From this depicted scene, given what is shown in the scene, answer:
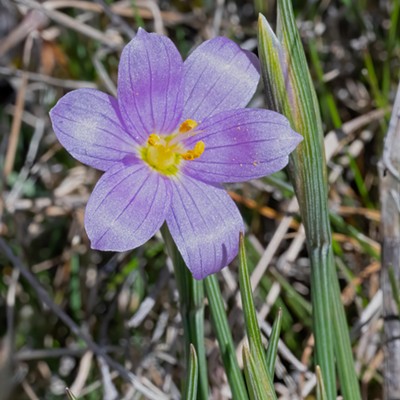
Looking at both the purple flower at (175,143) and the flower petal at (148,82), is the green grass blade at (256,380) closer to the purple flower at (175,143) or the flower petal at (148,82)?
the purple flower at (175,143)

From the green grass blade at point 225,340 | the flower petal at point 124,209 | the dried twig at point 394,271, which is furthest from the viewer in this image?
the dried twig at point 394,271

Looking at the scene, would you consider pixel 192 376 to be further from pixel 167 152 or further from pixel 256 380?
pixel 167 152

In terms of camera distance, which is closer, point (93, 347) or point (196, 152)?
point (196, 152)

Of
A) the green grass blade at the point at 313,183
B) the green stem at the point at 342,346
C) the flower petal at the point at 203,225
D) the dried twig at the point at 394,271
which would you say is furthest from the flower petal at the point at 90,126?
the dried twig at the point at 394,271

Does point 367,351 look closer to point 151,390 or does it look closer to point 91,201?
point 151,390

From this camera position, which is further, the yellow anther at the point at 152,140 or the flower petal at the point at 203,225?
the yellow anther at the point at 152,140

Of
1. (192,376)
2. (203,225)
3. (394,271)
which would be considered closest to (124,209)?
(203,225)
